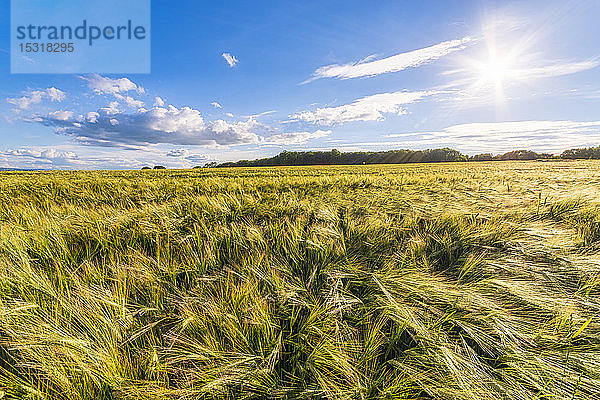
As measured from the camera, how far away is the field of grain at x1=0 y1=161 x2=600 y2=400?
82 centimetres

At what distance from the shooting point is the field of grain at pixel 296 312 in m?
0.82

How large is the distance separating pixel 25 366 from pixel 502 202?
406 centimetres

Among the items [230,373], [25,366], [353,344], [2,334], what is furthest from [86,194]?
[353,344]

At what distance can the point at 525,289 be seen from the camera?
4.17ft

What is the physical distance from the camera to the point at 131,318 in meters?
1.01

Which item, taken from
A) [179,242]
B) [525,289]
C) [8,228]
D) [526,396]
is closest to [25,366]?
[179,242]

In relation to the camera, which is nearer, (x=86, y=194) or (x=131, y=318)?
(x=131, y=318)

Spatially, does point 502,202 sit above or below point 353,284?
above

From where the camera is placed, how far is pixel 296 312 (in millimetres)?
1120

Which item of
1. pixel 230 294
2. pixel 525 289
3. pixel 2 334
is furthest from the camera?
pixel 525 289

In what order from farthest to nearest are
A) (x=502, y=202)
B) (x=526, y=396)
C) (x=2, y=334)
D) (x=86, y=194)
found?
(x=86, y=194) < (x=502, y=202) < (x=2, y=334) < (x=526, y=396)

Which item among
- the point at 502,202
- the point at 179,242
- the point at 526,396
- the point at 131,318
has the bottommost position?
the point at 526,396

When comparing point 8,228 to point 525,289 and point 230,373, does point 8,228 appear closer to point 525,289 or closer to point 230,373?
point 230,373

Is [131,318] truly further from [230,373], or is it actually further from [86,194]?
[86,194]
